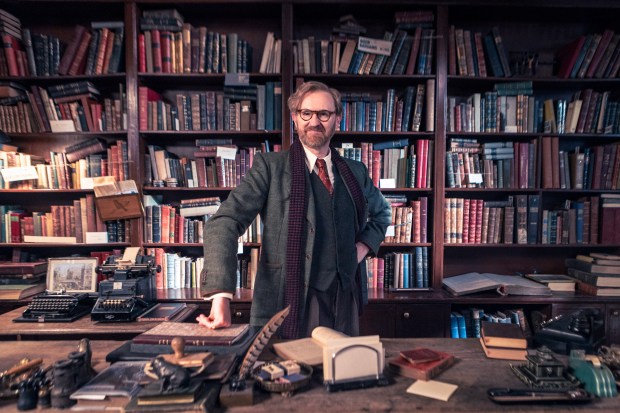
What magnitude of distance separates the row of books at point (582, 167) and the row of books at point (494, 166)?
8 cm

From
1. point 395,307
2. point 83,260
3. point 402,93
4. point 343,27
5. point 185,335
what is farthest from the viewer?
point 402,93

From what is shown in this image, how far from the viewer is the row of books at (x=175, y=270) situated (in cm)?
298

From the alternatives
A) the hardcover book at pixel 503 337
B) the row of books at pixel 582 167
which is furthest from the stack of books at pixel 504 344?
the row of books at pixel 582 167

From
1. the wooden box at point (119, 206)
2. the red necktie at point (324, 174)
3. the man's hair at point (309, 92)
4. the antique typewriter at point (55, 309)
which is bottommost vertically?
the antique typewriter at point (55, 309)

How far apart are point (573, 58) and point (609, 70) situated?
0.92 feet

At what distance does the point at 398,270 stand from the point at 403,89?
143cm

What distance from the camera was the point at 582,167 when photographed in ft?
9.85

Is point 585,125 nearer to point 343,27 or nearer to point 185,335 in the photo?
point 343,27

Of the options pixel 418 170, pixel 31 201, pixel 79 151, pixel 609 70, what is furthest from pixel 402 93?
pixel 31 201

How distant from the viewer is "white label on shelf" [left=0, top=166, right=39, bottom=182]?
294 centimetres

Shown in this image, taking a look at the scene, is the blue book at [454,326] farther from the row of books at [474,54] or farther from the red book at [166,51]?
the red book at [166,51]

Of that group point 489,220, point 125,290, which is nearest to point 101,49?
point 125,290

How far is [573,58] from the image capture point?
299 cm

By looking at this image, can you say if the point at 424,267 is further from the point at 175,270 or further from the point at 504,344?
the point at 175,270
